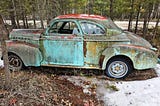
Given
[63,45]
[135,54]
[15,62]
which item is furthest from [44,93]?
[135,54]

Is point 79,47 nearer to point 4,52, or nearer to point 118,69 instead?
Answer: point 118,69

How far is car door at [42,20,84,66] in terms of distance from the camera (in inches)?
230

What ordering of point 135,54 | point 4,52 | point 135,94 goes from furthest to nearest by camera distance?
point 135,54, point 135,94, point 4,52

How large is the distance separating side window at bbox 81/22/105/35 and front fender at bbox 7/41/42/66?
150cm

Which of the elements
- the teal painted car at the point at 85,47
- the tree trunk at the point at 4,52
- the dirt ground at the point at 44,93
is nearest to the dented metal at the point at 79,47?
the teal painted car at the point at 85,47

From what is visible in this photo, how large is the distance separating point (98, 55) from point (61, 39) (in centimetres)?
114

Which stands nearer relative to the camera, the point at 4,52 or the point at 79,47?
the point at 4,52

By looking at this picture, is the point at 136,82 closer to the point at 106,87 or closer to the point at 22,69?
the point at 106,87

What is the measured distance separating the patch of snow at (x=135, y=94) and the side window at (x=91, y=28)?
1553 mm

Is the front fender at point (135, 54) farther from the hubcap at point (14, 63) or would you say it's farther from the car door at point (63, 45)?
the hubcap at point (14, 63)

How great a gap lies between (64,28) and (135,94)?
2.82 metres

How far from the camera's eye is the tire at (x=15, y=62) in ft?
20.6

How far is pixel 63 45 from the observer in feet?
19.3

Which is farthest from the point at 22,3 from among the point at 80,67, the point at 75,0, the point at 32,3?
the point at 80,67
